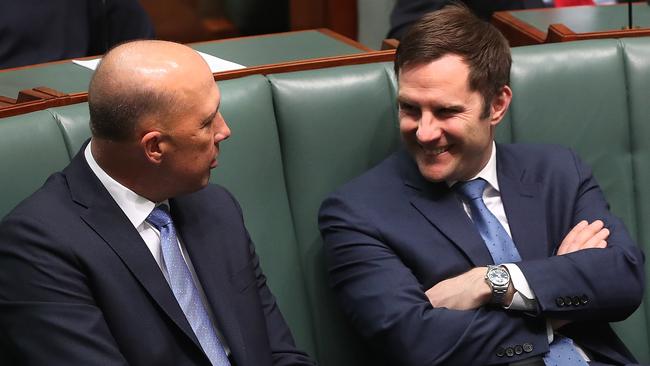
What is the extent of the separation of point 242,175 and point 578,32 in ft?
2.88

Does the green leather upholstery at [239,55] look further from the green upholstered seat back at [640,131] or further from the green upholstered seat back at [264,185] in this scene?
the green upholstered seat back at [640,131]

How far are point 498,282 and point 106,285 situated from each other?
69cm

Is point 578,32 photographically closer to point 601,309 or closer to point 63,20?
point 601,309

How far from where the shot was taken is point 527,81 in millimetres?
2363

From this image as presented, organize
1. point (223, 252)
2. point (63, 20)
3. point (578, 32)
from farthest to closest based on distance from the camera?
point (63, 20), point (578, 32), point (223, 252)

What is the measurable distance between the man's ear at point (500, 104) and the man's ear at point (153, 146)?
71 centimetres

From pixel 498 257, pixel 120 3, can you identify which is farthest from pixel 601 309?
pixel 120 3

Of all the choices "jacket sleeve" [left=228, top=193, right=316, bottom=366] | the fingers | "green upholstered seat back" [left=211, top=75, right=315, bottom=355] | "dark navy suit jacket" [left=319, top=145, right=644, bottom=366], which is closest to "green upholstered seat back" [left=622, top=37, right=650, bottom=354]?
"dark navy suit jacket" [left=319, top=145, right=644, bottom=366]

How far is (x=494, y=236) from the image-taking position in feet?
7.04

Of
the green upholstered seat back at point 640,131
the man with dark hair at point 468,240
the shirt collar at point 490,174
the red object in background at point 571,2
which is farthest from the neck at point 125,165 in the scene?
the red object in background at point 571,2

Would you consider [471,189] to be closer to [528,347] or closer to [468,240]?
[468,240]

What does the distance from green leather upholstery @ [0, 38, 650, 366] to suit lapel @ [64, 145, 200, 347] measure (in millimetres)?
233

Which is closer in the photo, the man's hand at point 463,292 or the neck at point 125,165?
the neck at point 125,165

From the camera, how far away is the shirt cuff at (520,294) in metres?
2.04
